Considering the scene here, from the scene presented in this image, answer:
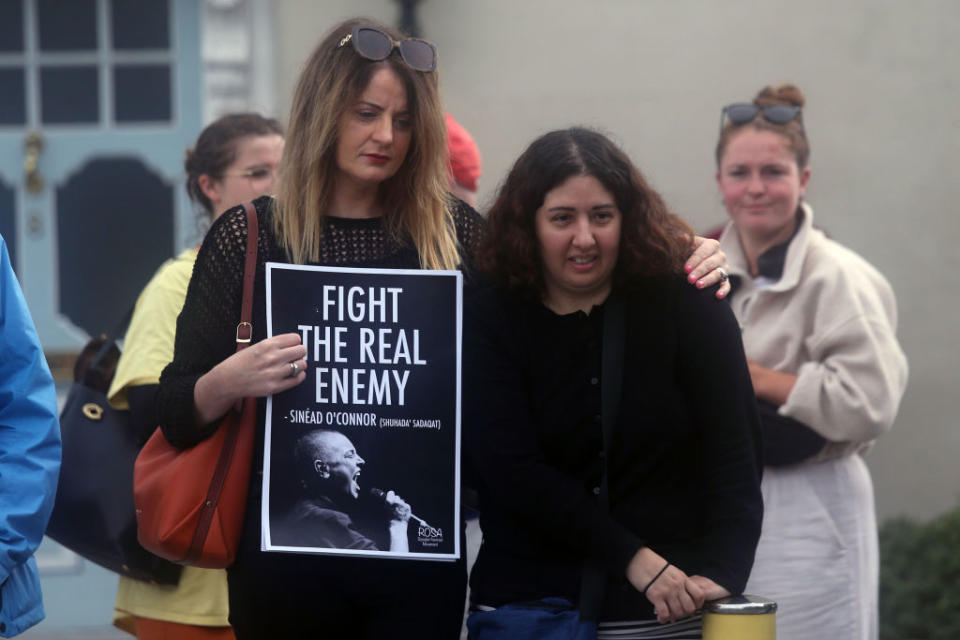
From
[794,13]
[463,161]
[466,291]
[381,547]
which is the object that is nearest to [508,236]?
[466,291]

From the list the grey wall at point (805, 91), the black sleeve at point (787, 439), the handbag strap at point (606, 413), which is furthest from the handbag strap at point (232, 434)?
the grey wall at point (805, 91)

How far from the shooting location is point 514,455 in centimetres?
253

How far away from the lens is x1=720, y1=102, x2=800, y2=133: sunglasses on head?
398 centimetres

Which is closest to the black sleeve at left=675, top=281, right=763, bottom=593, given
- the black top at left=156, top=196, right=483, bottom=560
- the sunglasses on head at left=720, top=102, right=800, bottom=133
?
the black top at left=156, top=196, right=483, bottom=560

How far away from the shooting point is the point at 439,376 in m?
2.67

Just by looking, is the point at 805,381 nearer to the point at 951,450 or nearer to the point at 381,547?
the point at 381,547

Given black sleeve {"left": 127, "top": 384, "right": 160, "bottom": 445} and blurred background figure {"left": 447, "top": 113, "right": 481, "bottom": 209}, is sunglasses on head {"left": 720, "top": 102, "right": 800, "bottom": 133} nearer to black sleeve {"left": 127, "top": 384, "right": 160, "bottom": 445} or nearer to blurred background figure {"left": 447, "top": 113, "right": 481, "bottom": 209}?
blurred background figure {"left": 447, "top": 113, "right": 481, "bottom": 209}

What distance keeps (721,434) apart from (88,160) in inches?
177

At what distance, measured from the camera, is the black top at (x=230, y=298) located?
8.82 ft

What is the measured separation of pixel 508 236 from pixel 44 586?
438cm

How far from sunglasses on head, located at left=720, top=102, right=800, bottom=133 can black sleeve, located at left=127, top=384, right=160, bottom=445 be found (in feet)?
6.00

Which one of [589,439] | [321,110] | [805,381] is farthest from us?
[805,381]

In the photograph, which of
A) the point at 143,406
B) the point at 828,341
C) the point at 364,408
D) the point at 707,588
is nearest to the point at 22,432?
the point at 364,408

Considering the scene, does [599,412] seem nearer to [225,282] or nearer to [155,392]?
[225,282]
